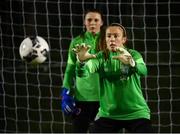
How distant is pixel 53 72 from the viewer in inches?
274

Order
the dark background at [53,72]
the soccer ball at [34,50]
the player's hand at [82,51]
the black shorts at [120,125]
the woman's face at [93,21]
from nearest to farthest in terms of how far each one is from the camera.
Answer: the player's hand at [82,51], the black shorts at [120,125], the woman's face at [93,21], the soccer ball at [34,50], the dark background at [53,72]

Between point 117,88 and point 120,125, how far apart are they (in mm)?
218

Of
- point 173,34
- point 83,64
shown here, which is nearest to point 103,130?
point 83,64

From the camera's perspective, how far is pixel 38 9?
729 centimetres

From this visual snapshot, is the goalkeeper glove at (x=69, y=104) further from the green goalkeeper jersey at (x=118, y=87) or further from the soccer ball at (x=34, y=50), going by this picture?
the green goalkeeper jersey at (x=118, y=87)

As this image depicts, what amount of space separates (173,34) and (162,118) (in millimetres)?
2234

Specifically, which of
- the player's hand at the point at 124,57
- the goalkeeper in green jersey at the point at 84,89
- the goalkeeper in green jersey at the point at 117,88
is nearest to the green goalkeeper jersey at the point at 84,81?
the goalkeeper in green jersey at the point at 84,89

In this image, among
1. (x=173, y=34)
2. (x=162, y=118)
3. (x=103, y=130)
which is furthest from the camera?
(x=173, y=34)

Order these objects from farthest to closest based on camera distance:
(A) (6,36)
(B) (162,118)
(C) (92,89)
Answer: (A) (6,36) → (B) (162,118) → (C) (92,89)

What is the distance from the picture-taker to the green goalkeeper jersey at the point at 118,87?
3119 mm

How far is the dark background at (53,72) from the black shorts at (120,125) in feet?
7.87

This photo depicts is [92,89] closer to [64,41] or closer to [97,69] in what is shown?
[97,69]

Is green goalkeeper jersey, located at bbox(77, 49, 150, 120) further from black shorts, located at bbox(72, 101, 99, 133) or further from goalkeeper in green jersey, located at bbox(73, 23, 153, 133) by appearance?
black shorts, located at bbox(72, 101, 99, 133)

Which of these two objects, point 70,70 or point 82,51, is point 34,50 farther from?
point 82,51
